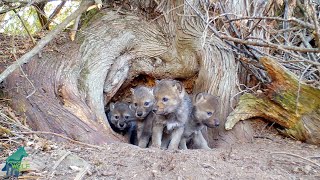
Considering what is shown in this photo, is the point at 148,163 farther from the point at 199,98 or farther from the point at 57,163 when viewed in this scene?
the point at 199,98

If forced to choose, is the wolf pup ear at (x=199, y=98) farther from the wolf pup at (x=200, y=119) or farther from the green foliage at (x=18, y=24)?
the green foliage at (x=18, y=24)

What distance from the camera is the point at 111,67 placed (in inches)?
230

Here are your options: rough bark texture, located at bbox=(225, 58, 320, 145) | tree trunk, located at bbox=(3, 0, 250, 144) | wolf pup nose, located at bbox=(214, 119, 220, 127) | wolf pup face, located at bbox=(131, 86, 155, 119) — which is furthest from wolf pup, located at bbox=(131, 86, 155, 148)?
rough bark texture, located at bbox=(225, 58, 320, 145)

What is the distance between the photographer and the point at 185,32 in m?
5.96

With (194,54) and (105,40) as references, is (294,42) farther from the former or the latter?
(105,40)

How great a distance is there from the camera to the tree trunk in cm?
459

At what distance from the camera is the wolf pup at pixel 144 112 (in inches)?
217

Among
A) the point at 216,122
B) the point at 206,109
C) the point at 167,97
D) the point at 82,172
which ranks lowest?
the point at 216,122

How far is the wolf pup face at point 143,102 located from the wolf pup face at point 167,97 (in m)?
0.25

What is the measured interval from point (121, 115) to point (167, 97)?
111 cm

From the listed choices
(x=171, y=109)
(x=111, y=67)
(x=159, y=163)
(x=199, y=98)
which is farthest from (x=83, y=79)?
(x=159, y=163)

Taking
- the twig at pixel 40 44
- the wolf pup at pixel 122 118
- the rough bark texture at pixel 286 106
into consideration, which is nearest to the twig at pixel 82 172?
the twig at pixel 40 44

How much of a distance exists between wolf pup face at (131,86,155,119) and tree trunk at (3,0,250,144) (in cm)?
47

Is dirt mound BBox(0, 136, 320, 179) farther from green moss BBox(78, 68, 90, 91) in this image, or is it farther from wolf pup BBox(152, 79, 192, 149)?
green moss BBox(78, 68, 90, 91)
